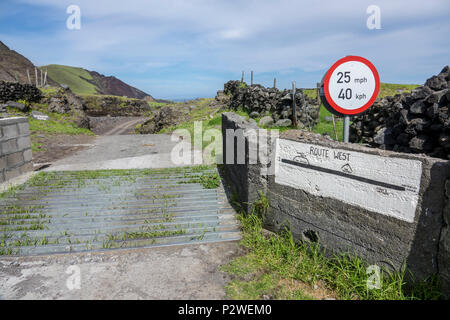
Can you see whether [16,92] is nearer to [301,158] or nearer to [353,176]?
[301,158]

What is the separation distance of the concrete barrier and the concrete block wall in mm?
5946

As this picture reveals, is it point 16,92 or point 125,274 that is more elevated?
point 16,92

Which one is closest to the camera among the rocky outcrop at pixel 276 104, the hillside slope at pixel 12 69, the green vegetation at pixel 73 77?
the rocky outcrop at pixel 276 104

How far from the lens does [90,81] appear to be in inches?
4665

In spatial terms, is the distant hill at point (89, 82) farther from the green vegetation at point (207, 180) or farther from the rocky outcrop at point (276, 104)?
the green vegetation at point (207, 180)

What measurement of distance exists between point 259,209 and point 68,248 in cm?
279

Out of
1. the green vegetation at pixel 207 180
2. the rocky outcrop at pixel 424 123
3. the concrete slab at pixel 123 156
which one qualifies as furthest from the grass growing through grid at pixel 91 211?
the rocky outcrop at pixel 424 123

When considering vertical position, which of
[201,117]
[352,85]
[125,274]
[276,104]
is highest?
[276,104]

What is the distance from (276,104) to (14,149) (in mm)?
11919

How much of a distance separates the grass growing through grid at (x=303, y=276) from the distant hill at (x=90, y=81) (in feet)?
343

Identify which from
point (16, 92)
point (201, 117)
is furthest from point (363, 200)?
point (16, 92)

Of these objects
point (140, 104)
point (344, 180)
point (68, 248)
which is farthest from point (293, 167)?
point (140, 104)

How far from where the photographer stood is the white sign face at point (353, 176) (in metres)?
2.54
